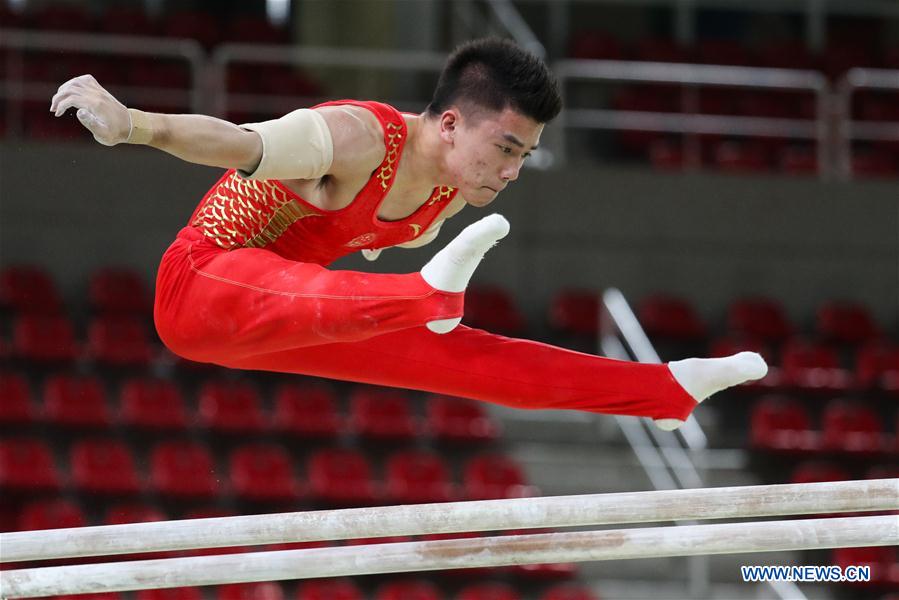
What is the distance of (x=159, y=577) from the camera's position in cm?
344

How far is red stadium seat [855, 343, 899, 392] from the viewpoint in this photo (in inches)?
368

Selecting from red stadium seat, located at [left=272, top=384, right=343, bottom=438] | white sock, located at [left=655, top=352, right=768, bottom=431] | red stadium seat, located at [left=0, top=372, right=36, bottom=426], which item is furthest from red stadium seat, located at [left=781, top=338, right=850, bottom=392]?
white sock, located at [left=655, top=352, right=768, bottom=431]

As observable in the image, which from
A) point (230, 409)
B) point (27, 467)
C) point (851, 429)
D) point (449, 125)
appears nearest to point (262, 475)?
point (230, 409)

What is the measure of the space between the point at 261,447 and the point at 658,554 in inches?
196

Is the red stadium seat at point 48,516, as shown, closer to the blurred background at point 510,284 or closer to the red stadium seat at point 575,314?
the blurred background at point 510,284

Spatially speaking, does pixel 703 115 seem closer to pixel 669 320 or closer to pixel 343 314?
pixel 669 320

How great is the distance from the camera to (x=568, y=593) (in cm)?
739

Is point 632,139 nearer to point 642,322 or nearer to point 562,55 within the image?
point 562,55

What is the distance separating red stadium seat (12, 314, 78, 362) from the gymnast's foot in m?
6.02

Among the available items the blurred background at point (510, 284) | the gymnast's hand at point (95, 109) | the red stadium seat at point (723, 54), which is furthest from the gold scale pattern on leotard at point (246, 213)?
the red stadium seat at point (723, 54)

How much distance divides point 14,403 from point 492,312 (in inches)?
131

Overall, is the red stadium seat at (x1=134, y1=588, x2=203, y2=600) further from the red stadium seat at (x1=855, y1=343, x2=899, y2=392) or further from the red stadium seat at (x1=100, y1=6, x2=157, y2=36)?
the red stadium seat at (x1=100, y1=6, x2=157, y2=36)

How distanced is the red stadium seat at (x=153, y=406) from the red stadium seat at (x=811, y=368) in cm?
423

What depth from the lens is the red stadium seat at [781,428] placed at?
28.2ft
